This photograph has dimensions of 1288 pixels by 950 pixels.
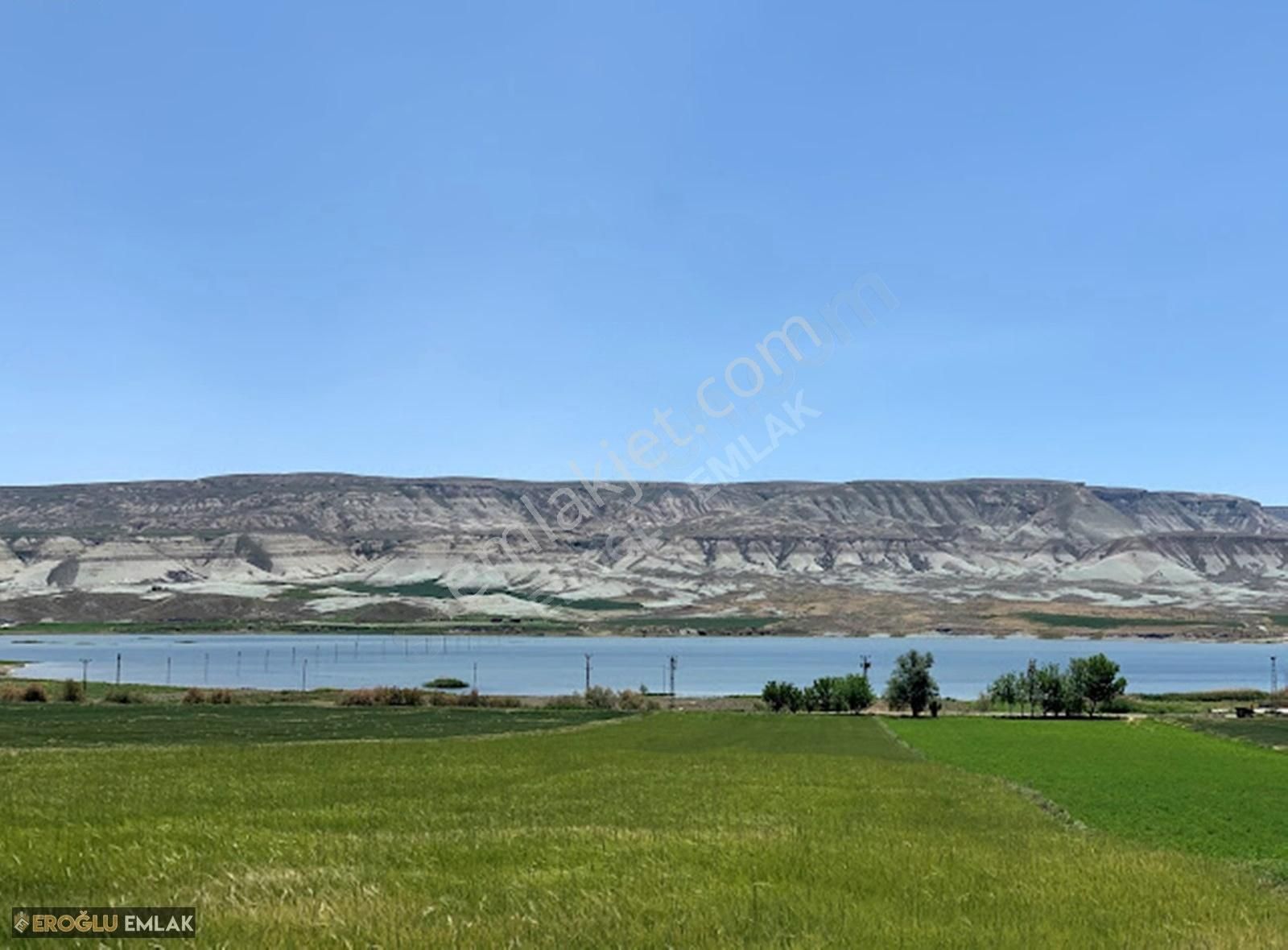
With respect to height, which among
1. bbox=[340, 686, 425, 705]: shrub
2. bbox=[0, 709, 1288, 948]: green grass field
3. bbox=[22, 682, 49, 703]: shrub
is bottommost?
bbox=[340, 686, 425, 705]: shrub

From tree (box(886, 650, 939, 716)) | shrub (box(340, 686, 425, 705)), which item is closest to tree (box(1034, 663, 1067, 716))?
tree (box(886, 650, 939, 716))

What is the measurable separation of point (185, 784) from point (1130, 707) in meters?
110

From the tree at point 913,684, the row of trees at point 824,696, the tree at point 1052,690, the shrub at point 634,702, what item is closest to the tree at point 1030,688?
the tree at point 1052,690

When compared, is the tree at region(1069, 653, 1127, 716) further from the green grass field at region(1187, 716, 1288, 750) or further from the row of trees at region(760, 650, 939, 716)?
the row of trees at region(760, 650, 939, 716)

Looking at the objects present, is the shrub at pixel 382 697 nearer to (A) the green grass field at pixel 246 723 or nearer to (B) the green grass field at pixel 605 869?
(A) the green grass field at pixel 246 723

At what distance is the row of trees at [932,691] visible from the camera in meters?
115

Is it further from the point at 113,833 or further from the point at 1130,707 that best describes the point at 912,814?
the point at 1130,707

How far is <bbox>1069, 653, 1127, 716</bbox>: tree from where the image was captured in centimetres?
11850

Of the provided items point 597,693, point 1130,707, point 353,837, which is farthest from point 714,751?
point 1130,707

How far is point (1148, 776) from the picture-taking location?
1987 inches

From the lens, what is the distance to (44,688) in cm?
11162

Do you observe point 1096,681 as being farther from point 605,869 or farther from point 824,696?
point 605,869

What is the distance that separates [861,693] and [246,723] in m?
63.4

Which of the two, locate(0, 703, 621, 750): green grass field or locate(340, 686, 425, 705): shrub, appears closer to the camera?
locate(0, 703, 621, 750): green grass field
